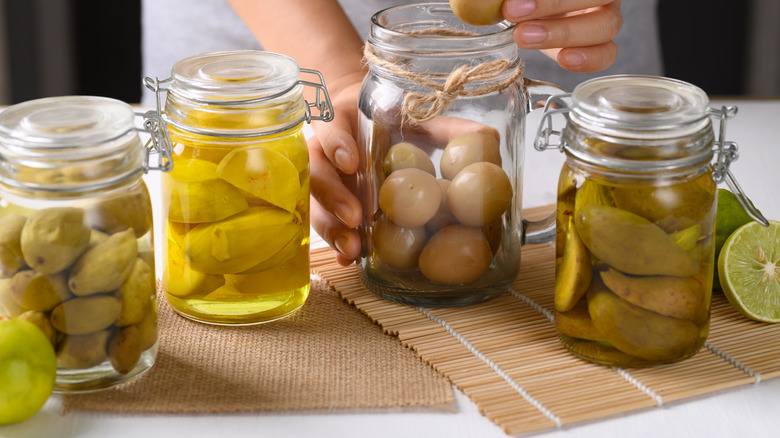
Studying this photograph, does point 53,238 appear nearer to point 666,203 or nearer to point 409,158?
point 409,158

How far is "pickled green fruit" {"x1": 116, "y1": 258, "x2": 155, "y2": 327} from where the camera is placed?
65 centimetres

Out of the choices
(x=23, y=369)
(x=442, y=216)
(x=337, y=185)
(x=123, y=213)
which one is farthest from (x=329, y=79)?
(x=23, y=369)

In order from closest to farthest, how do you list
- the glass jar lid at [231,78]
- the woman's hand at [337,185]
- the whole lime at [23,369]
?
the whole lime at [23,369], the glass jar lid at [231,78], the woman's hand at [337,185]

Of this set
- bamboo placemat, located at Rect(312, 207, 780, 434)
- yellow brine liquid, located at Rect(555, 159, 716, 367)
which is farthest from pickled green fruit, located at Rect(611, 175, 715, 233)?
→ bamboo placemat, located at Rect(312, 207, 780, 434)

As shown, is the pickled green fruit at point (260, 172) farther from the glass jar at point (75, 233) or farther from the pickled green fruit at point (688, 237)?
the pickled green fruit at point (688, 237)

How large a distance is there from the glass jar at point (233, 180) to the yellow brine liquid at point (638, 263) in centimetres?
23

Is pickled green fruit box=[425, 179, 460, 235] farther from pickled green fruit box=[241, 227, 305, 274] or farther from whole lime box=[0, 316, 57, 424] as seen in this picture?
whole lime box=[0, 316, 57, 424]

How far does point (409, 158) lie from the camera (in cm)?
79

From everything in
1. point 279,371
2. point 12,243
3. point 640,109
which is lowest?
point 279,371

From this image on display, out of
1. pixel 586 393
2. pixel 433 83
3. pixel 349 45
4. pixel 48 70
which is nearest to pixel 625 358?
pixel 586 393

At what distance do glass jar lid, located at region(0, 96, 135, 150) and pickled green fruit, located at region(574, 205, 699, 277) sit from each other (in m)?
0.36

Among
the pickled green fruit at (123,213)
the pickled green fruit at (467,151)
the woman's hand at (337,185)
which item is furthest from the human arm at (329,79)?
the pickled green fruit at (123,213)

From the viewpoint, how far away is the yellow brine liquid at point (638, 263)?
0.66m

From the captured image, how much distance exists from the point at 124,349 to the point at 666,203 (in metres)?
0.42
